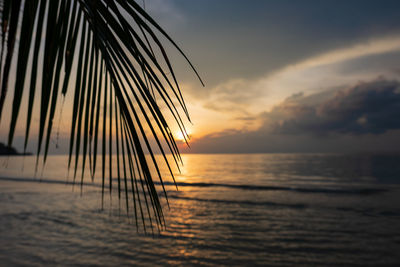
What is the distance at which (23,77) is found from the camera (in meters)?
0.77

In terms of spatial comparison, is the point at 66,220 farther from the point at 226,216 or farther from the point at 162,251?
the point at 226,216

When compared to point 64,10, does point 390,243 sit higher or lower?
lower

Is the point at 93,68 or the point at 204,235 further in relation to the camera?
the point at 204,235

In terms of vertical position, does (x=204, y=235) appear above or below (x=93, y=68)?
below

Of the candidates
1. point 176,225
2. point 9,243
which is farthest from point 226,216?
point 9,243

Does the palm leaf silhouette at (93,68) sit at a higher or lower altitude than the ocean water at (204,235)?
higher

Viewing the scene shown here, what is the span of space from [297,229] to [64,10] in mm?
9372

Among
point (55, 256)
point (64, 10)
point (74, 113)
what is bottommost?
point (55, 256)

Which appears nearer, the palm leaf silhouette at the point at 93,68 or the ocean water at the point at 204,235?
the palm leaf silhouette at the point at 93,68

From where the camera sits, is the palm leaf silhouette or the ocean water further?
the ocean water

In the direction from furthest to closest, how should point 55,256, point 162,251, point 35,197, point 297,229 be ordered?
point 35,197
point 297,229
point 162,251
point 55,256

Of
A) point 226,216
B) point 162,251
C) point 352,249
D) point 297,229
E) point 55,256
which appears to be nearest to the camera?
point 55,256

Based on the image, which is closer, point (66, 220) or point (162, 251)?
point (162, 251)

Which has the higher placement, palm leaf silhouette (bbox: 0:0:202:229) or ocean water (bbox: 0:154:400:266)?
palm leaf silhouette (bbox: 0:0:202:229)
